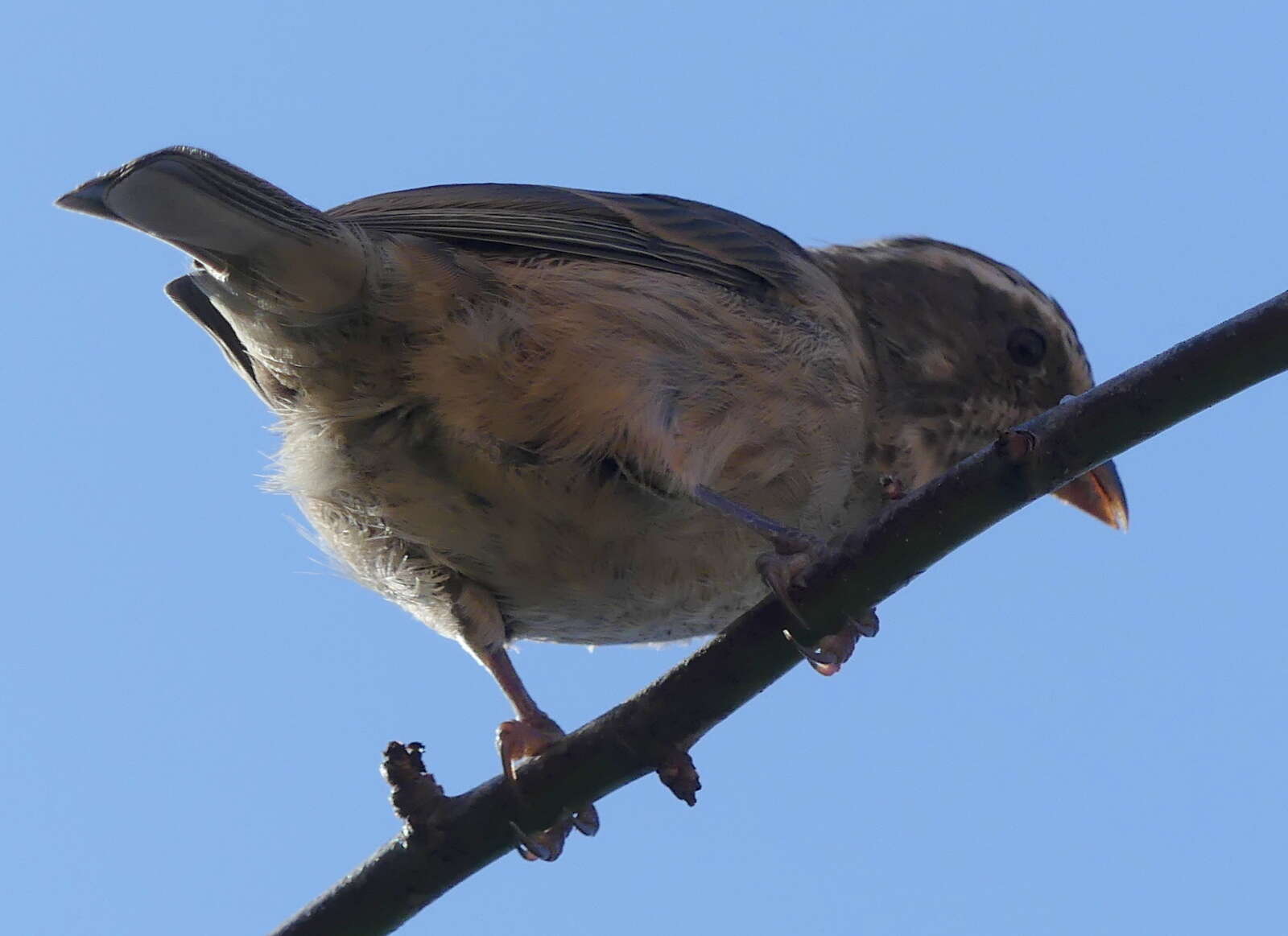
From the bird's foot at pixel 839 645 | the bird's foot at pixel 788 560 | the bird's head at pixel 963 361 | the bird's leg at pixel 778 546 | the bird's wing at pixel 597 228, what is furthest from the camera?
the bird's head at pixel 963 361

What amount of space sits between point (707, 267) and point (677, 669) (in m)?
2.07

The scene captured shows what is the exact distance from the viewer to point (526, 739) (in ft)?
15.6

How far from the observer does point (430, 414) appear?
4.54 metres

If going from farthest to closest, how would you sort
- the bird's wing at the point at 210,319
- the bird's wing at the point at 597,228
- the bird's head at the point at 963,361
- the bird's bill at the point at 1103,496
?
the bird's bill at the point at 1103,496, the bird's head at the point at 963,361, the bird's wing at the point at 210,319, the bird's wing at the point at 597,228

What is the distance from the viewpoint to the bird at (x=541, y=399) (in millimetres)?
4426

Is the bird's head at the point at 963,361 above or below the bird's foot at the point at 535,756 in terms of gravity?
above

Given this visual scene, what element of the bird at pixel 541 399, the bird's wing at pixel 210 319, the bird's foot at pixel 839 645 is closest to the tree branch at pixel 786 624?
the bird's foot at pixel 839 645

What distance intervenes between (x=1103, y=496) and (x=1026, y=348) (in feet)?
2.04

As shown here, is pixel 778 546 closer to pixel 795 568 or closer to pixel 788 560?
pixel 788 560

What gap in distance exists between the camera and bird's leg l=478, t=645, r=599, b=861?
13.7ft

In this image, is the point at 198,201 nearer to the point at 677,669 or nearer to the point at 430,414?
the point at 430,414

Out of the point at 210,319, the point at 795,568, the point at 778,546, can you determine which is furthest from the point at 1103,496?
the point at 210,319

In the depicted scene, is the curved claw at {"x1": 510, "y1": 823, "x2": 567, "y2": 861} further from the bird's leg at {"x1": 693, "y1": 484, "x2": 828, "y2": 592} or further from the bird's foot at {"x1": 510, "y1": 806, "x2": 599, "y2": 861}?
the bird's leg at {"x1": 693, "y1": 484, "x2": 828, "y2": 592}

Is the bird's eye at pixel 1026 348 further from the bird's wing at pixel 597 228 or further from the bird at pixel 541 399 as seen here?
the bird's wing at pixel 597 228
